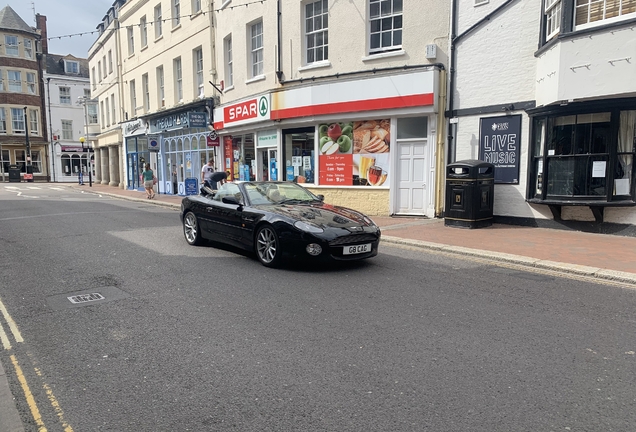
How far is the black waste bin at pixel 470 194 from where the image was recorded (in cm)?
1066

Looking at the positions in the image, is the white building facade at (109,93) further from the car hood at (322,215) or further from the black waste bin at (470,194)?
the car hood at (322,215)

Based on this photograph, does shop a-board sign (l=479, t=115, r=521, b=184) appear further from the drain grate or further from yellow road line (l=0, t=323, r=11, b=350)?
yellow road line (l=0, t=323, r=11, b=350)

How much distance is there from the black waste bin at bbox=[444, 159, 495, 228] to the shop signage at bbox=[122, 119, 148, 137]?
68.9 ft

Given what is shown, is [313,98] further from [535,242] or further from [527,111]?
[535,242]

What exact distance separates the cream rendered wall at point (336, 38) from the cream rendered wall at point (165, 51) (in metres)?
2.95

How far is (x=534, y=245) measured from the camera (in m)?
8.66

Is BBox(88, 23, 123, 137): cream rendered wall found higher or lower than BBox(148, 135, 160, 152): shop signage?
higher

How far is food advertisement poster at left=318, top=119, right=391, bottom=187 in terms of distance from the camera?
44.0ft

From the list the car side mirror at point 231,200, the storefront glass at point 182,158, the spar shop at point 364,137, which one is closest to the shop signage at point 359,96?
the spar shop at point 364,137

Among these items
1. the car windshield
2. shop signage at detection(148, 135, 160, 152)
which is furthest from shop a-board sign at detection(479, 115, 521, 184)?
shop signage at detection(148, 135, 160, 152)

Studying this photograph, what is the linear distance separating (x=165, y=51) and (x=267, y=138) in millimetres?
11120

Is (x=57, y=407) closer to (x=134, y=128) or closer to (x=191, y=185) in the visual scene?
(x=191, y=185)

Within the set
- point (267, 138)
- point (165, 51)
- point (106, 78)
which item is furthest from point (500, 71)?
point (106, 78)

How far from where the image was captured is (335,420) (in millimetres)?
2871
